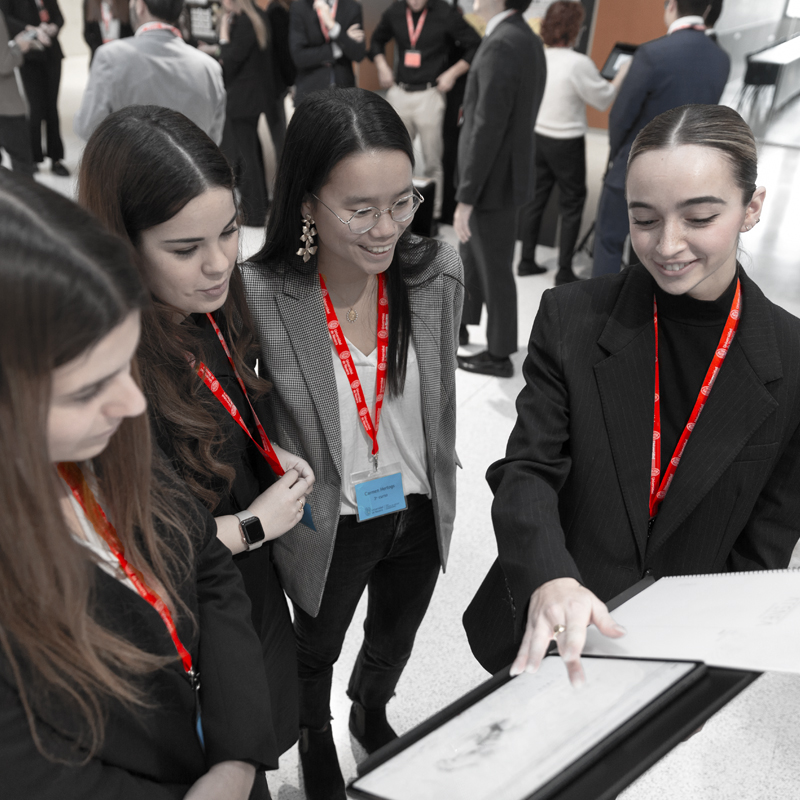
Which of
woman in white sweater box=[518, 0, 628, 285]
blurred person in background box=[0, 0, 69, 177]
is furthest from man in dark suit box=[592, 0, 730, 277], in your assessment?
blurred person in background box=[0, 0, 69, 177]

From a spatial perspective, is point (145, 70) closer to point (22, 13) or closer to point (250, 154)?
point (250, 154)

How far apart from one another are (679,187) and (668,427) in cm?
39

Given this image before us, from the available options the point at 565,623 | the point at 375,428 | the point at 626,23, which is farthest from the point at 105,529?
the point at 626,23

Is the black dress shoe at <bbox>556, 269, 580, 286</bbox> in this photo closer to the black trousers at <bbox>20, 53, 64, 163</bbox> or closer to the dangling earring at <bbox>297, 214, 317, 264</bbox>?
the dangling earring at <bbox>297, 214, 317, 264</bbox>

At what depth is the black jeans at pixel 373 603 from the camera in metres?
1.67

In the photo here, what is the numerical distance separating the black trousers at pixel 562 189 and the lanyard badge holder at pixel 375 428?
3.54 metres

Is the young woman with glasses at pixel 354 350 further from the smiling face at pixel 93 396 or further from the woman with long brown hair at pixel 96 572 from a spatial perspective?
the smiling face at pixel 93 396

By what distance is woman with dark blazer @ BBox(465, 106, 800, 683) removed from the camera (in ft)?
3.69

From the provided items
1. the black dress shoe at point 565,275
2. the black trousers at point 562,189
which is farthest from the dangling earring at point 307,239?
the black dress shoe at point 565,275

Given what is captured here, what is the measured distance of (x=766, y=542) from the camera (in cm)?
127

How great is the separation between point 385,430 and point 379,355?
17 cm

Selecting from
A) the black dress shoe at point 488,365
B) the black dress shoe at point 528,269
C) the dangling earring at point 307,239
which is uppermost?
the dangling earring at point 307,239

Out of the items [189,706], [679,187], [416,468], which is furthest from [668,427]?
[189,706]

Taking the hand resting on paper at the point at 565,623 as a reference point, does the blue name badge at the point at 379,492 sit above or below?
below
